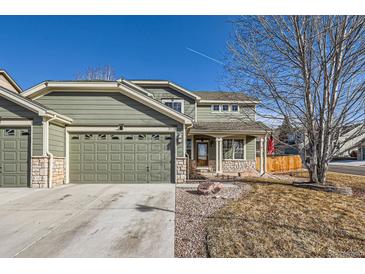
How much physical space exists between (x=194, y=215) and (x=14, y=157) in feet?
25.5

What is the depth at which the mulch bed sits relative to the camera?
3842 mm

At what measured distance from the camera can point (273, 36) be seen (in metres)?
9.37

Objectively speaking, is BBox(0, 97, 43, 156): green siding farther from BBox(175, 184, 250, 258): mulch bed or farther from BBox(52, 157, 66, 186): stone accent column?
BBox(175, 184, 250, 258): mulch bed

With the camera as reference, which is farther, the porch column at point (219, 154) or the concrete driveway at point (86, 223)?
the porch column at point (219, 154)

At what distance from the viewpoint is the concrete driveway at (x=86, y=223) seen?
3826 mm

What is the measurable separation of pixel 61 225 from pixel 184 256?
2940 millimetres

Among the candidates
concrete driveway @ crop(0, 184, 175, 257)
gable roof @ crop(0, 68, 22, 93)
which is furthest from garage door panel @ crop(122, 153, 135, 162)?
gable roof @ crop(0, 68, 22, 93)

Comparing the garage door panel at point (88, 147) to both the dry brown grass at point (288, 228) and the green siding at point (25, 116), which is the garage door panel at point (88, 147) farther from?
the dry brown grass at point (288, 228)


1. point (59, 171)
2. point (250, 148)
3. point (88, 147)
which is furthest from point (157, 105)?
point (250, 148)

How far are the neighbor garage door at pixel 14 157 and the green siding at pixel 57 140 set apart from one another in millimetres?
804

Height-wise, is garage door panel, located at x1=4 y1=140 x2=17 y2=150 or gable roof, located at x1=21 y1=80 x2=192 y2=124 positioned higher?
gable roof, located at x1=21 y1=80 x2=192 y2=124

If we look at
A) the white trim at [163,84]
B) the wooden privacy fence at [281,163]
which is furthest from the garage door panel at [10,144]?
the wooden privacy fence at [281,163]

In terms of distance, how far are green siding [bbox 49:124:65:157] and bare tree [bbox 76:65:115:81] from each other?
17533mm
